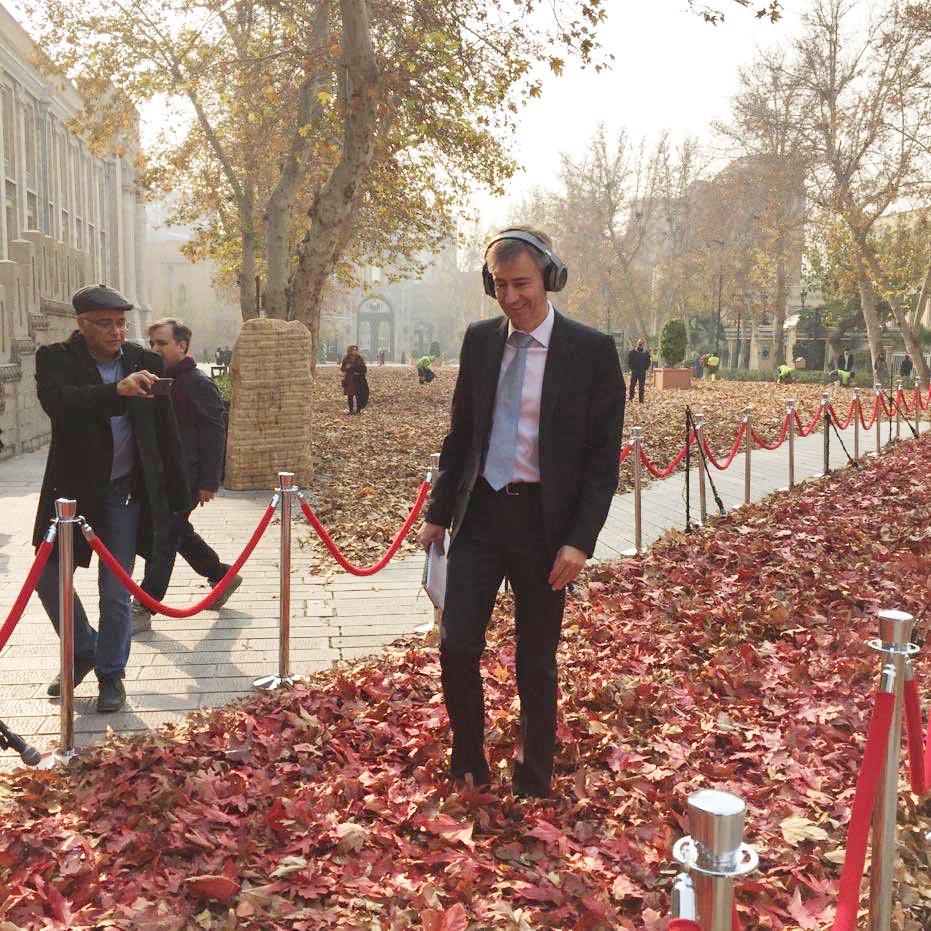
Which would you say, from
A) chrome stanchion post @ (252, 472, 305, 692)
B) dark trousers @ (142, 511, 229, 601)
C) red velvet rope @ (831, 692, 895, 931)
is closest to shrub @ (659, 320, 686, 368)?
dark trousers @ (142, 511, 229, 601)

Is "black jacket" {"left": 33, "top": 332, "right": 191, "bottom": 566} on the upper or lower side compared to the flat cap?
lower

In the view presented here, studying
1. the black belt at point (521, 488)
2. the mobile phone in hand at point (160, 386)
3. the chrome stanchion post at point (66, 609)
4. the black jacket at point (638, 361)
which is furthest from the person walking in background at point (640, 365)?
the black belt at point (521, 488)

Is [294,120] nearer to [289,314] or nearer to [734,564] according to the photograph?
[289,314]

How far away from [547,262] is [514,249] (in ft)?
0.45

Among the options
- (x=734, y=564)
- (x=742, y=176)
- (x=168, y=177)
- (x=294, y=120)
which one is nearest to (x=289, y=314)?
(x=294, y=120)

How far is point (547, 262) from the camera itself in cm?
336

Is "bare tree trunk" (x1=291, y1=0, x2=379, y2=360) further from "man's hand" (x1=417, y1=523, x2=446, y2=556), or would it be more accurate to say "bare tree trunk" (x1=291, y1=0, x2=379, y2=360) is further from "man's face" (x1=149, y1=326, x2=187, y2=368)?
"man's hand" (x1=417, y1=523, x2=446, y2=556)

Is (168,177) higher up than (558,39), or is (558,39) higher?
(168,177)

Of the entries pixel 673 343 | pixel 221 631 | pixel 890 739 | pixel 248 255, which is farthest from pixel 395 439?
pixel 673 343

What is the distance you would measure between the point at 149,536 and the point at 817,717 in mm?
3325

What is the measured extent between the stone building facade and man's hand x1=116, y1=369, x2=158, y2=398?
1441 mm

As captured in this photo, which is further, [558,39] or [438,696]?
[558,39]

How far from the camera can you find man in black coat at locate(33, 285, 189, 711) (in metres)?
4.67

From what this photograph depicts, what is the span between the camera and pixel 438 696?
502 centimetres
